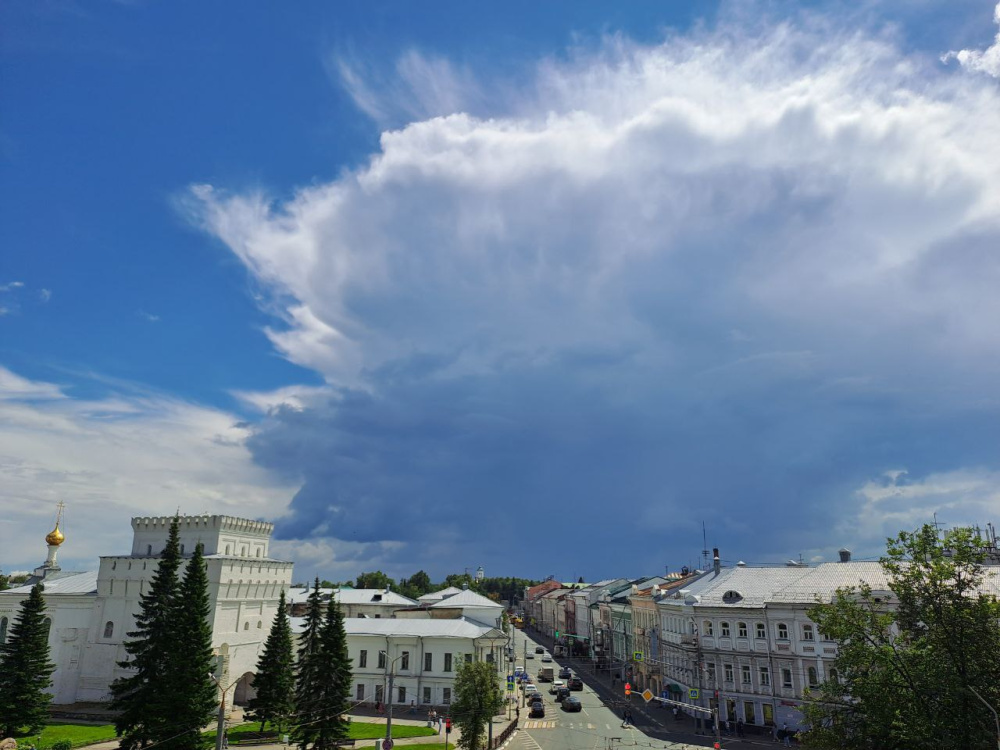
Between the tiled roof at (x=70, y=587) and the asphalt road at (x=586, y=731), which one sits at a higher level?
the tiled roof at (x=70, y=587)

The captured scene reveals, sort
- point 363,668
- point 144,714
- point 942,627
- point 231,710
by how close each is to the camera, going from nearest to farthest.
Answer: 1. point 942,627
2. point 144,714
3. point 231,710
4. point 363,668

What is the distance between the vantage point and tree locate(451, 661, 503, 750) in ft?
147

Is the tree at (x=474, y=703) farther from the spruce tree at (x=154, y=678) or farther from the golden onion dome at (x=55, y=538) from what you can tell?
the golden onion dome at (x=55, y=538)

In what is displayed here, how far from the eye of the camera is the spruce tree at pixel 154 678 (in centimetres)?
3728

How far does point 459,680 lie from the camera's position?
4725 cm

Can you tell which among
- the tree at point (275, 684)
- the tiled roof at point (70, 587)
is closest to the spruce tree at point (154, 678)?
the tree at point (275, 684)

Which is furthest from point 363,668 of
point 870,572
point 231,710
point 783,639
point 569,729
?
point 870,572

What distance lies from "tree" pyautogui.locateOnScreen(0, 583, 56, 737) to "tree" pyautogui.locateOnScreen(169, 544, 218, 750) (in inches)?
570

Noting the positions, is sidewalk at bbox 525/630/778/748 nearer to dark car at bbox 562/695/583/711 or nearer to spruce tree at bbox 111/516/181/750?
dark car at bbox 562/695/583/711

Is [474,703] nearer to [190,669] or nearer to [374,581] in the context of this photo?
[190,669]

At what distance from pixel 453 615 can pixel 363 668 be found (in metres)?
16.7

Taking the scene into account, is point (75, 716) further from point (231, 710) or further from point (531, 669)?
point (531, 669)

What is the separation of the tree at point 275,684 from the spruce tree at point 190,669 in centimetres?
1293

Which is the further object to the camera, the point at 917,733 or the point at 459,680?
the point at 459,680
